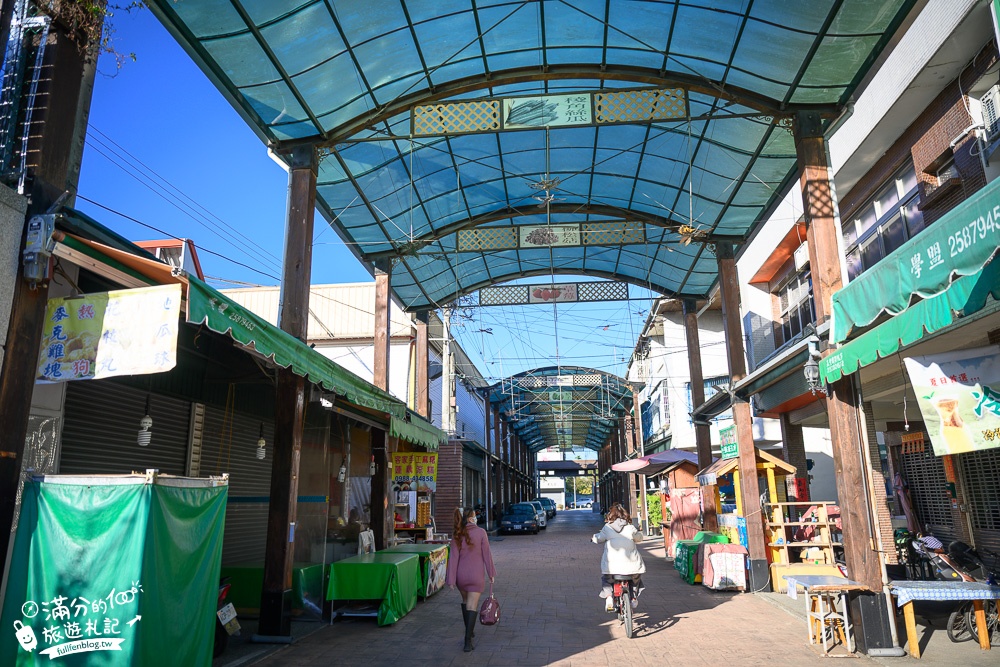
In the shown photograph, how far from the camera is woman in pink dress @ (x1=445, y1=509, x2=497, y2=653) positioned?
827cm

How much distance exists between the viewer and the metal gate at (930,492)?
13.5 m

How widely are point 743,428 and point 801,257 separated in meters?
4.39

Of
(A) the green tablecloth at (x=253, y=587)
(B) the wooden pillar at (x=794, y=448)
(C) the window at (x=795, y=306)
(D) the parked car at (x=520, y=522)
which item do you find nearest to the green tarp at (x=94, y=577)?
(A) the green tablecloth at (x=253, y=587)

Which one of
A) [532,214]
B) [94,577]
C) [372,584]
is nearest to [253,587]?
[372,584]

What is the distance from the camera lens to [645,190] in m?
16.0

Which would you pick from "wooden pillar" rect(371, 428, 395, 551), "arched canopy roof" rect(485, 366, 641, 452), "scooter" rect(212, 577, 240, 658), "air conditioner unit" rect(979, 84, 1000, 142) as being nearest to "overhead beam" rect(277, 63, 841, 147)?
"air conditioner unit" rect(979, 84, 1000, 142)

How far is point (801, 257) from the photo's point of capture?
15.9 meters

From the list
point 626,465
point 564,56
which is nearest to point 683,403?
point 626,465

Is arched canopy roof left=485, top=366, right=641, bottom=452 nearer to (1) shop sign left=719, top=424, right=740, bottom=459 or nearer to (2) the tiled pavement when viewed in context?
(1) shop sign left=719, top=424, right=740, bottom=459

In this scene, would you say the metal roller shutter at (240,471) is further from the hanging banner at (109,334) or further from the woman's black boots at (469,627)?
the hanging banner at (109,334)

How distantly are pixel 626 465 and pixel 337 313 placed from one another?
12.5 meters

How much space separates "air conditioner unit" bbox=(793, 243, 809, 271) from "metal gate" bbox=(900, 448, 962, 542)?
473cm

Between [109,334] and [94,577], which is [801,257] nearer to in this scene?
[109,334]

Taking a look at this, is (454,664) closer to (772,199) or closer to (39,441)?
(39,441)
